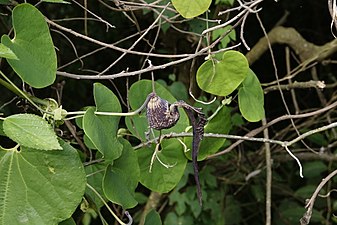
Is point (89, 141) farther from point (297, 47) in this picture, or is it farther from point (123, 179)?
point (297, 47)

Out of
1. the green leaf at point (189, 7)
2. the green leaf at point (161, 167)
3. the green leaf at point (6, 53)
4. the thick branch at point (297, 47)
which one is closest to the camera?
the green leaf at point (6, 53)

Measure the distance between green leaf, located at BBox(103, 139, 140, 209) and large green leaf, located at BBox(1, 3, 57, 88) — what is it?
0.14 m

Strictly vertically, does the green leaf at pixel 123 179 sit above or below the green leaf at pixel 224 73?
below

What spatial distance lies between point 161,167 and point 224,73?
0.14m

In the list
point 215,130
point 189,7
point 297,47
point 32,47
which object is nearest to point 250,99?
point 215,130

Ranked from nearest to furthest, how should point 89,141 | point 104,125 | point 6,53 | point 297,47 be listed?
point 6,53, point 104,125, point 89,141, point 297,47

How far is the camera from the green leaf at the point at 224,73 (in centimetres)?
82

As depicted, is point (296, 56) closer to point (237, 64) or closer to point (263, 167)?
point (263, 167)

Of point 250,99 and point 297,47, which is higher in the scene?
point 250,99

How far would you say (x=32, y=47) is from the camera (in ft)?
2.33

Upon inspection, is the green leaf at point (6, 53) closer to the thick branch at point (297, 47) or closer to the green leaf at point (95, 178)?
the green leaf at point (95, 178)

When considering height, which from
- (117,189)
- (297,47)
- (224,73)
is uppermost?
(224,73)

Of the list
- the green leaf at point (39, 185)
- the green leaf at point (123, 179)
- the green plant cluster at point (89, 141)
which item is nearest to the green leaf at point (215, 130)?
the green plant cluster at point (89, 141)

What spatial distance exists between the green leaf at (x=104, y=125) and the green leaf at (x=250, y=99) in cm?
17
